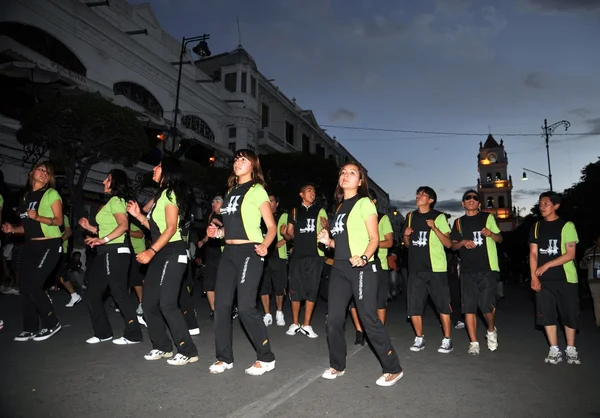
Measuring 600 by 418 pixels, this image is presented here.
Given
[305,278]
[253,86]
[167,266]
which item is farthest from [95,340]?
[253,86]

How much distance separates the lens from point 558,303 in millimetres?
5082

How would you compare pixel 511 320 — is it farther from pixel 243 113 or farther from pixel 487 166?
pixel 487 166

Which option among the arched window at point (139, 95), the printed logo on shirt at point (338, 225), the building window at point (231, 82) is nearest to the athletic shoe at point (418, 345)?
the printed logo on shirt at point (338, 225)

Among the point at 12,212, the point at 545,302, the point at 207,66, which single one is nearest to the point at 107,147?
the point at 12,212

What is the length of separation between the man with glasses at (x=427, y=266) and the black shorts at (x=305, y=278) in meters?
1.55

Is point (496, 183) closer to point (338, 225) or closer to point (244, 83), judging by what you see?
point (244, 83)

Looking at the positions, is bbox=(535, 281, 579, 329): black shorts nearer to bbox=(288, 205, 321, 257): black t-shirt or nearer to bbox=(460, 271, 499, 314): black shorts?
bbox=(460, 271, 499, 314): black shorts

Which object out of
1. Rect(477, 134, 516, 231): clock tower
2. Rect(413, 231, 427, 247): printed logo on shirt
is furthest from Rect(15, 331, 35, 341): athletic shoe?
Rect(477, 134, 516, 231): clock tower

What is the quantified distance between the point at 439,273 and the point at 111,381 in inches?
152

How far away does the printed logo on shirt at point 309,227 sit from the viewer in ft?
22.6

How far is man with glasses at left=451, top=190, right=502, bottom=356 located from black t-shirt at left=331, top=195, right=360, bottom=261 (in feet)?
6.98

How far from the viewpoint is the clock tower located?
9081 centimetres

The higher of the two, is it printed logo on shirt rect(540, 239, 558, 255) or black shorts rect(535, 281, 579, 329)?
printed logo on shirt rect(540, 239, 558, 255)

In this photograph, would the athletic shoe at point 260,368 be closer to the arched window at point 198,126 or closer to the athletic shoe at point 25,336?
the athletic shoe at point 25,336
